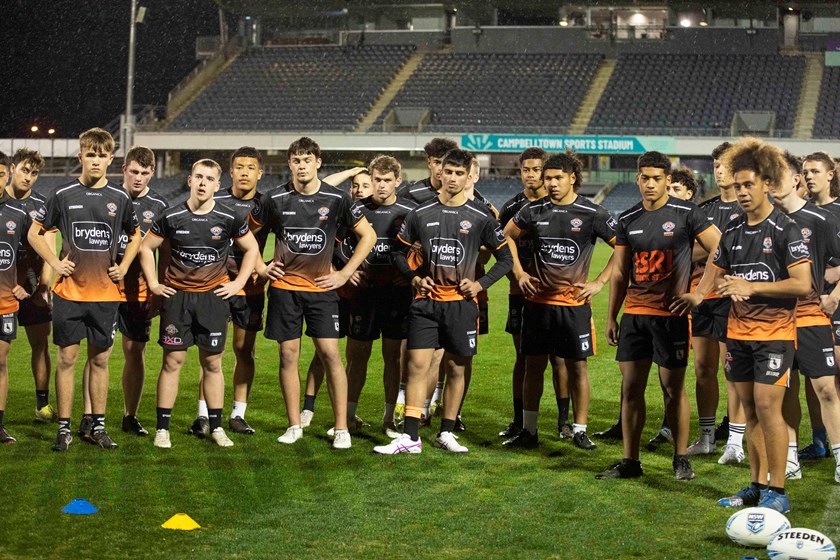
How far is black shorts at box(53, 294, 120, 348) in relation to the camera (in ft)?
26.0

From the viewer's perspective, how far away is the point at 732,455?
25.7ft

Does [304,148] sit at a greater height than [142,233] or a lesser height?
greater

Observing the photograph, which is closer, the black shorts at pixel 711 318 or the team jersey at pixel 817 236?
the team jersey at pixel 817 236

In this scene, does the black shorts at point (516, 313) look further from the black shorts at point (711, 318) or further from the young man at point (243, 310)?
the young man at point (243, 310)

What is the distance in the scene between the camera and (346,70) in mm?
45062

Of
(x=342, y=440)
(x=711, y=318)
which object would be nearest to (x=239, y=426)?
(x=342, y=440)

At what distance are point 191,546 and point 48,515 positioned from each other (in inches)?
41.7

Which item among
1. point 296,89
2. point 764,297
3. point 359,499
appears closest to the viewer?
point 764,297

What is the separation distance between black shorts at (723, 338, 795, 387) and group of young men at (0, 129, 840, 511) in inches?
30.8

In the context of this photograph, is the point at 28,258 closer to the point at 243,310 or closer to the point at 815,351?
the point at 243,310

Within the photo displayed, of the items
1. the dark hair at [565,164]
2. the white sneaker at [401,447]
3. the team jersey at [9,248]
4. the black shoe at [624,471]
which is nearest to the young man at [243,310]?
the white sneaker at [401,447]

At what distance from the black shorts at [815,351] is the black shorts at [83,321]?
4829 millimetres

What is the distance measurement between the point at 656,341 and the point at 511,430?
6.38ft

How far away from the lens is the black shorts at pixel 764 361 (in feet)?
20.5
